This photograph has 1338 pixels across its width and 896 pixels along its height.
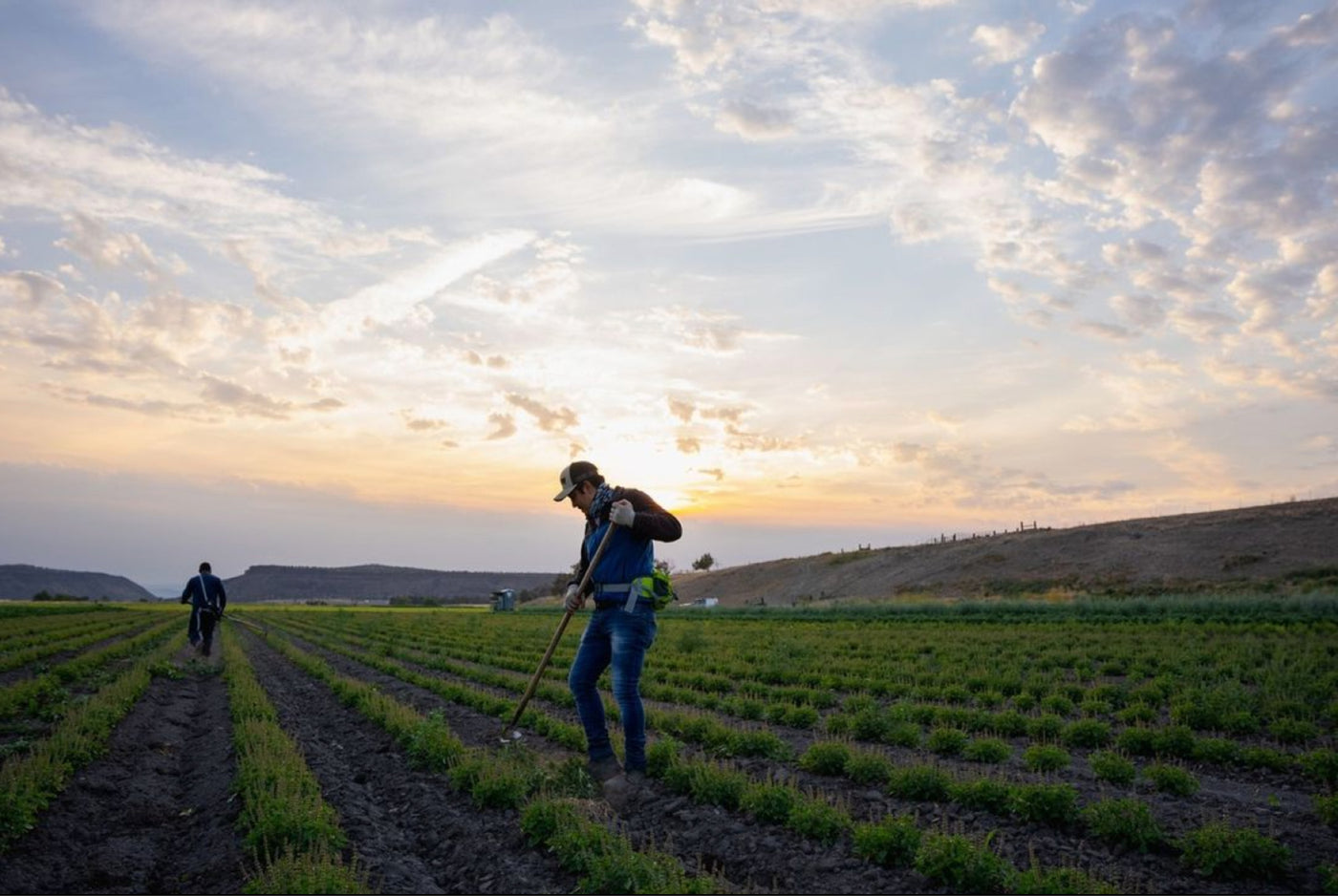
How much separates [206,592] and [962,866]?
20906mm

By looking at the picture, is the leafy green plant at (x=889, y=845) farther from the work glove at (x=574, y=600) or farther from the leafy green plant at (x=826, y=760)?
the work glove at (x=574, y=600)

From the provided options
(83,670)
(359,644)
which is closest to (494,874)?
(83,670)

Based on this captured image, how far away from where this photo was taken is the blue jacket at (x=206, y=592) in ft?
67.7

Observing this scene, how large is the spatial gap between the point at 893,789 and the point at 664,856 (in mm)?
2973

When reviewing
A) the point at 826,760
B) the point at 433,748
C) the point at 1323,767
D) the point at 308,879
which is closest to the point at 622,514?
the point at 308,879

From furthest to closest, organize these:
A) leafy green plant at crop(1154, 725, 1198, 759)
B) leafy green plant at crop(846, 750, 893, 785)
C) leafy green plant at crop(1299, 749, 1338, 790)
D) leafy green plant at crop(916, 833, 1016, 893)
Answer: leafy green plant at crop(1154, 725, 1198, 759), leafy green plant at crop(1299, 749, 1338, 790), leafy green plant at crop(846, 750, 893, 785), leafy green plant at crop(916, 833, 1016, 893)

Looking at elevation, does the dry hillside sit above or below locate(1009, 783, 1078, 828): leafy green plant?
above

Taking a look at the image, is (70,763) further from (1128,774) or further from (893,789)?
(1128,774)

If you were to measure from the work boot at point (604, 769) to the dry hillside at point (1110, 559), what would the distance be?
61029 mm

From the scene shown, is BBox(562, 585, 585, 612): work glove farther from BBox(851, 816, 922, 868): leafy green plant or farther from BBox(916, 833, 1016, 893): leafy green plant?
BBox(916, 833, 1016, 893): leafy green plant

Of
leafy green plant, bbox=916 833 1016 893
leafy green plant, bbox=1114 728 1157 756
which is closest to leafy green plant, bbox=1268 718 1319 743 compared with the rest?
leafy green plant, bbox=1114 728 1157 756

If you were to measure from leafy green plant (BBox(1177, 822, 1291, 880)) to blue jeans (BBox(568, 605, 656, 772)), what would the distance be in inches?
170

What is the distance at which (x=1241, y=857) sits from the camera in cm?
555

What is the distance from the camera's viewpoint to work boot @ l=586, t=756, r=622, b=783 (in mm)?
7691
